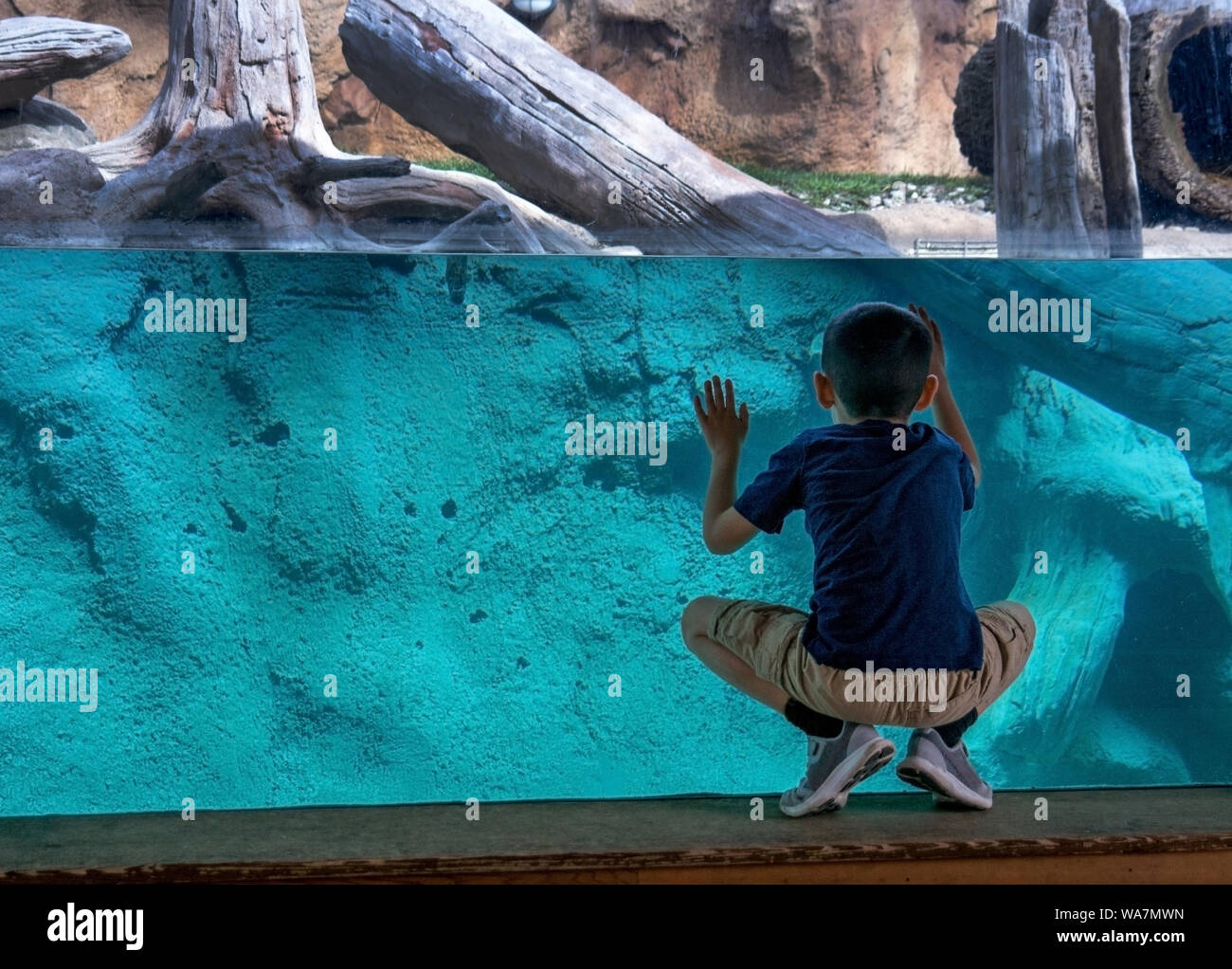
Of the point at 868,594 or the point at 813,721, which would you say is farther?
the point at 813,721

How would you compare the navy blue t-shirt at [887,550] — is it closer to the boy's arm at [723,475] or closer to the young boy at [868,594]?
the young boy at [868,594]

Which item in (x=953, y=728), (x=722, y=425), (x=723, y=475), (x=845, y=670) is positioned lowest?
(x=953, y=728)

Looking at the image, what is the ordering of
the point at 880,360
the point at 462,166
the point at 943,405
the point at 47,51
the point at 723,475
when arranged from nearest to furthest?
the point at 880,360 < the point at 723,475 < the point at 943,405 < the point at 47,51 < the point at 462,166

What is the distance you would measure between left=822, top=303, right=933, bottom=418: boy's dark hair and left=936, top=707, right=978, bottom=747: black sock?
0.75 meters

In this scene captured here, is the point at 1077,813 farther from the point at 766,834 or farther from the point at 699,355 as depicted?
the point at 699,355

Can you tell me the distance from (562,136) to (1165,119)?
2.00 m

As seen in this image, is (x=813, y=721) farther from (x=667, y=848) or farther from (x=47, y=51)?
(x=47, y=51)

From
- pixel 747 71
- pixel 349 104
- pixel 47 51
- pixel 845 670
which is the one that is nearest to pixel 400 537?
pixel 349 104

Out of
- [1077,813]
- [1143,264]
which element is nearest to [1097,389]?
[1143,264]

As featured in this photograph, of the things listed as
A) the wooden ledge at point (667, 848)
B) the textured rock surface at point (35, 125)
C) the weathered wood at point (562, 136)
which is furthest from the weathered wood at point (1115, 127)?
the textured rock surface at point (35, 125)

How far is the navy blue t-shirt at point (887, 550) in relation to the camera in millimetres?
2559

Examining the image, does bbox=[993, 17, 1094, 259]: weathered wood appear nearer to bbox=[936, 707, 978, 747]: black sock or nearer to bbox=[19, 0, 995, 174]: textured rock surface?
bbox=[19, 0, 995, 174]: textured rock surface

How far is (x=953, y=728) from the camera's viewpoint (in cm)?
279

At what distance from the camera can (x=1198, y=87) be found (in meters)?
3.79
